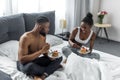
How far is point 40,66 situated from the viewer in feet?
7.53

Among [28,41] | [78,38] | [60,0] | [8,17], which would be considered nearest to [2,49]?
[8,17]

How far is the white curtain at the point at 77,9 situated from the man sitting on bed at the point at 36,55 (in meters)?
2.03

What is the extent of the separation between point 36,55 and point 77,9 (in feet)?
7.95

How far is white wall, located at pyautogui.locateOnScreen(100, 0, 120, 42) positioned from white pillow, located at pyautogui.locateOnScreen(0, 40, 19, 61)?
2517 mm

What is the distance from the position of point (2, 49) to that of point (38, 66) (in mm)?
835

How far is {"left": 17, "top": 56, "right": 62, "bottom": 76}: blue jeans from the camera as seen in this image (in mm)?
2229

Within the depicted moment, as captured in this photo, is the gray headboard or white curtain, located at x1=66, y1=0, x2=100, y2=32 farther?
white curtain, located at x1=66, y1=0, x2=100, y2=32

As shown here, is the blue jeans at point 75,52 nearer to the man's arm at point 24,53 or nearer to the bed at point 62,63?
the bed at point 62,63

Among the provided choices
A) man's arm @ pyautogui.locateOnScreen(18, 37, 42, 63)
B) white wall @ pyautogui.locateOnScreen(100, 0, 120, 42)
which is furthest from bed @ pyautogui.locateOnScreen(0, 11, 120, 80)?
white wall @ pyautogui.locateOnScreen(100, 0, 120, 42)

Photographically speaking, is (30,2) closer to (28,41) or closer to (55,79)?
(28,41)

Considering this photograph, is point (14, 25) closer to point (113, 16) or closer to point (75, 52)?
point (75, 52)

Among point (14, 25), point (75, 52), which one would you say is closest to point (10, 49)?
point (14, 25)

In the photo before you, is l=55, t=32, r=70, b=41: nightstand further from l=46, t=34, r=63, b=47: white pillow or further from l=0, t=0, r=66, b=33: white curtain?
l=46, t=34, r=63, b=47: white pillow

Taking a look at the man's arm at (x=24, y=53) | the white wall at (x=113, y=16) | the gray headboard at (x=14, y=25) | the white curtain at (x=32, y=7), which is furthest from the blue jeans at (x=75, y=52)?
the white wall at (x=113, y=16)
